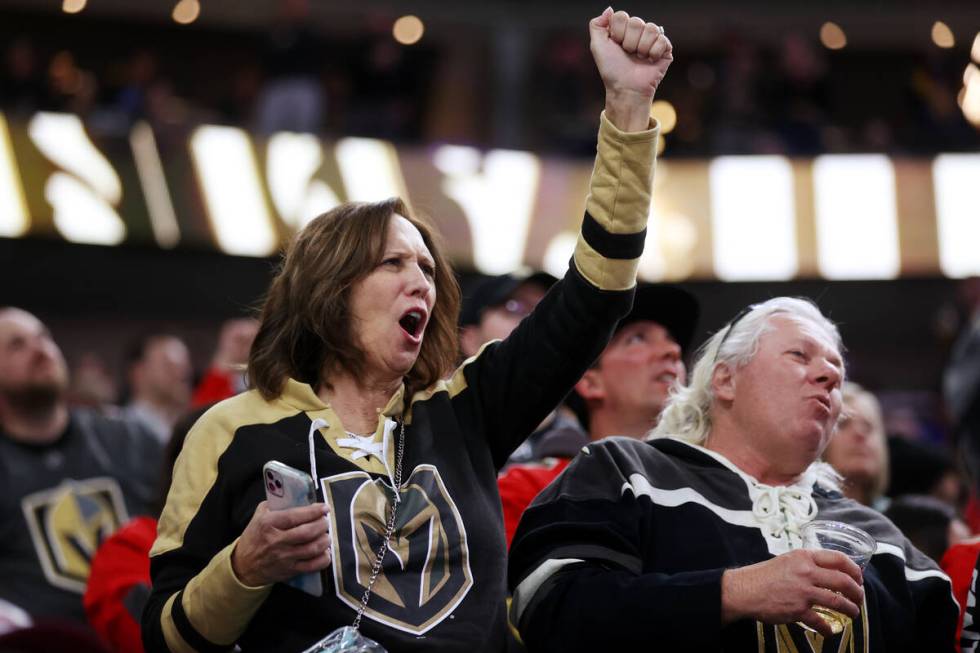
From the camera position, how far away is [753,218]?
11258 millimetres

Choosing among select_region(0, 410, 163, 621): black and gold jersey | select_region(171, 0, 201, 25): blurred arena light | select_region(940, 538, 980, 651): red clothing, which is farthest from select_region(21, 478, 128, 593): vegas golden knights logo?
select_region(171, 0, 201, 25): blurred arena light

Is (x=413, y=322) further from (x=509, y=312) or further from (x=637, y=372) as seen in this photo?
(x=509, y=312)

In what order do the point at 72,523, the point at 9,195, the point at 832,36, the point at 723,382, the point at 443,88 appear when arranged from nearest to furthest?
the point at 723,382, the point at 72,523, the point at 9,195, the point at 443,88, the point at 832,36

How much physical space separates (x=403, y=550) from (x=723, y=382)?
37.6 inches

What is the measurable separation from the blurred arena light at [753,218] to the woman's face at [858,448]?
6609 millimetres

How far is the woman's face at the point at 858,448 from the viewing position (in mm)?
4520

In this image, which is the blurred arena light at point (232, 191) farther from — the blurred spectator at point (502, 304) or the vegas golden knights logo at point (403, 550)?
the vegas golden knights logo at point (403, 550)

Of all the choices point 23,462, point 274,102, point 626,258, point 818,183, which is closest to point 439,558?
point 626,258

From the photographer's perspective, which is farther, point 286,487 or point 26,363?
point 26,363

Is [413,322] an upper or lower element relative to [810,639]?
upper

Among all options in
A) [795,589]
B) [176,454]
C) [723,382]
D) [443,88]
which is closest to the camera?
[795,589]

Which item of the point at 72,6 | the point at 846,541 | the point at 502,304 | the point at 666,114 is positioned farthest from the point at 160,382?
the point at 72,6

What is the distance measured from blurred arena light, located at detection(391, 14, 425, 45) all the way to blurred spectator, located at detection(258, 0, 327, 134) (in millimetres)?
2159

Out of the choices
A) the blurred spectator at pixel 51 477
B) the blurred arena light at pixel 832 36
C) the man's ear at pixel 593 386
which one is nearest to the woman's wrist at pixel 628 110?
the man's ear at pixel 593 386
